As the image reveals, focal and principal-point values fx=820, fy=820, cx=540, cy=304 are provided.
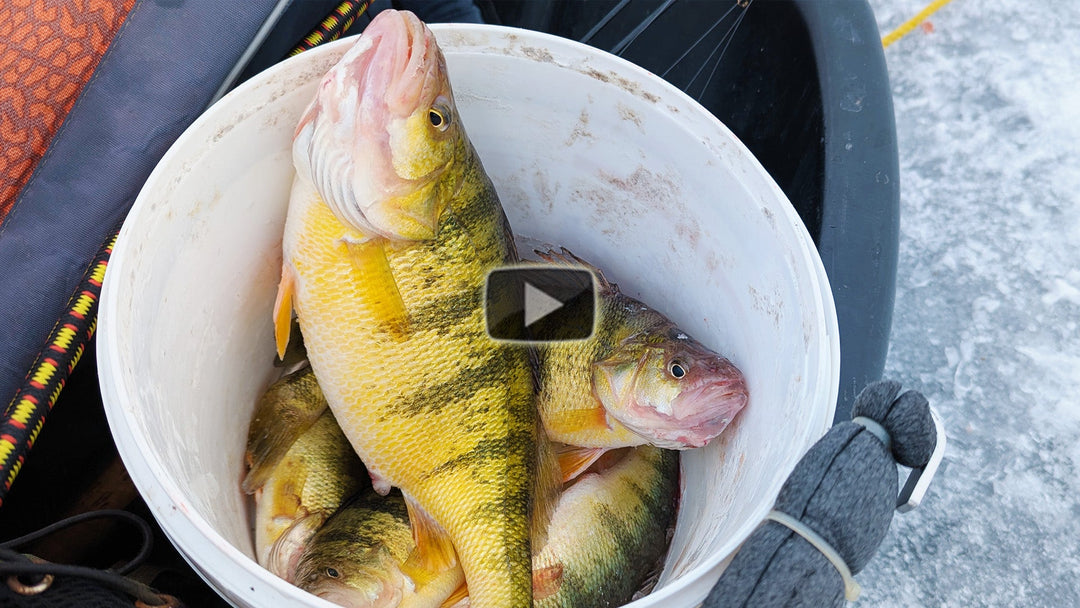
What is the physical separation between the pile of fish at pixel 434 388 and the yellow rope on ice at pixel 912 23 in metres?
1.42

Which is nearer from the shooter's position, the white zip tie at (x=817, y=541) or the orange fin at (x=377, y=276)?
the white zip tie at (x=817, y=541)

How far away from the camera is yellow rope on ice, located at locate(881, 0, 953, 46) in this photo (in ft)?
7.27

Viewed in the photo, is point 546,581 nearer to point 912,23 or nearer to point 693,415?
point 693,415

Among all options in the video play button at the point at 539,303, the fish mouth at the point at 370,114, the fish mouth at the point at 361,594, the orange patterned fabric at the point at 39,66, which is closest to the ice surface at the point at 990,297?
the video play button at the point at 539,303

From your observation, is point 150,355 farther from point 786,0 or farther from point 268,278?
point 786,0

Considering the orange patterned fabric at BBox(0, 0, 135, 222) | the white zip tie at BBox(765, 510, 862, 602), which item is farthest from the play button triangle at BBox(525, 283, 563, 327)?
the orange patterned fabric at BBox(0, 0, 135, 222)

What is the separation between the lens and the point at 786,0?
4.66 ft

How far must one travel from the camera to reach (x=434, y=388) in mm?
1108

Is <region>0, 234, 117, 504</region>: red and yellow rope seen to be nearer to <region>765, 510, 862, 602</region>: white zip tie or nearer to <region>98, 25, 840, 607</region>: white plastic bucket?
<region>98, 25, 840, 607</region>: white plastic bucket

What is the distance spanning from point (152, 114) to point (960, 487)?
63.8 inches

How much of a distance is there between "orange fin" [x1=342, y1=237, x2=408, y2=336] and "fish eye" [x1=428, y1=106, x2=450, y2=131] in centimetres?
17

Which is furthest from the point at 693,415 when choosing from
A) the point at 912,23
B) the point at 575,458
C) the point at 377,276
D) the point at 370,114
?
the point at 912,23

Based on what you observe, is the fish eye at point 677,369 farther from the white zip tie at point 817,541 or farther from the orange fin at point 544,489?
the white zip tie at point 817,541

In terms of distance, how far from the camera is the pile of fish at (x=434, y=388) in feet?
3.39
